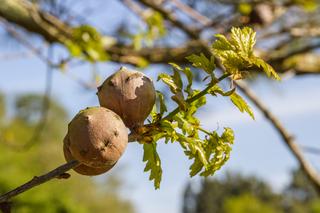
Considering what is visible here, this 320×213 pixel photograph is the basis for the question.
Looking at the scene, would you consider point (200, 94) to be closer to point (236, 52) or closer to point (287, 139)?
point (236, 52)

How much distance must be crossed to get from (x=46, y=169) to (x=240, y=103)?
18920mm

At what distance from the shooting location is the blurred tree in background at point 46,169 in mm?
14672

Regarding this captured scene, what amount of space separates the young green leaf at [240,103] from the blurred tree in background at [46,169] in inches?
405

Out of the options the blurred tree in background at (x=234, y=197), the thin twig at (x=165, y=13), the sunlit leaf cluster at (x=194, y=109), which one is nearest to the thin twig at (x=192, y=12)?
the thin twig at (x=165, y=13)

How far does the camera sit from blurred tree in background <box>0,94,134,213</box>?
14.7 metres

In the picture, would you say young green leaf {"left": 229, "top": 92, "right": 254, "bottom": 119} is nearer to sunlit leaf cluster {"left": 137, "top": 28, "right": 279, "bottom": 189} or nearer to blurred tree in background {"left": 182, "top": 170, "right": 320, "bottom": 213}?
sunlit leaf cluster {"left": 137, "top": 28, "right": 279, "bottom": 189}

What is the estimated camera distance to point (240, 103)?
24.8 inches

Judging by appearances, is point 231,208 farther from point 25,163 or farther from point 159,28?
point 159,28

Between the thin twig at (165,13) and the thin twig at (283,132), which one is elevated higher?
the thin twig at (165,13)

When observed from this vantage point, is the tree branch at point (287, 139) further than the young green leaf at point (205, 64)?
Yes

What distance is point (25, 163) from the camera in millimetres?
18359

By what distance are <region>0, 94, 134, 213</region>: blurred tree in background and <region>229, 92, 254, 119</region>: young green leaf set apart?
33.8 feet

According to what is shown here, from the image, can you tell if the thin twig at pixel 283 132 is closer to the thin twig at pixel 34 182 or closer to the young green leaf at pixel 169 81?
the young green leaf at pixel 169 81

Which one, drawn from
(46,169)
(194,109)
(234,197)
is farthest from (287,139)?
→ (234,197)
